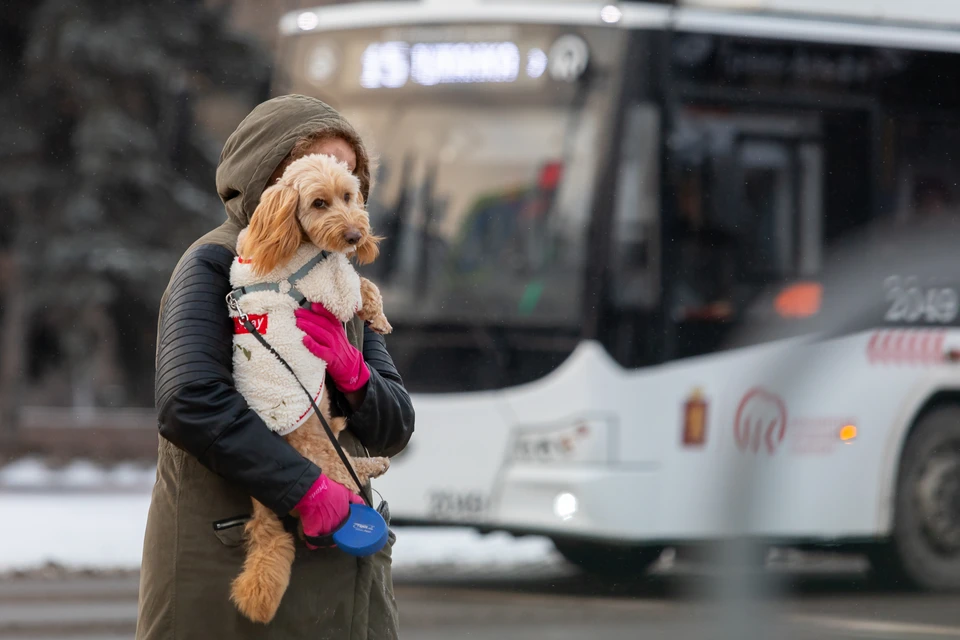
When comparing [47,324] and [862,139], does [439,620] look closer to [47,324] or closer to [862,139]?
[862,139]

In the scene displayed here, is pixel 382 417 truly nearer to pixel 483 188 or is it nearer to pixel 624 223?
pixel 624 223

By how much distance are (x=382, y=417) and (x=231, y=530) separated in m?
0.34

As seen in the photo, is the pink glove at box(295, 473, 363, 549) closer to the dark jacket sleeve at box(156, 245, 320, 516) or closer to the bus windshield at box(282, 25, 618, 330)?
the dark jacket sleeve at box(156, 245, 320, 516)

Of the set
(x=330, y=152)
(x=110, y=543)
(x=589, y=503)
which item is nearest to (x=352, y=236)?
(x=330, y=152)

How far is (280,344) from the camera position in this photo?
2588 mm

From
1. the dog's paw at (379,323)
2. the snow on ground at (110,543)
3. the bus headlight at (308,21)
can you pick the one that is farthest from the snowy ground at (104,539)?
the dog's paw at (379,323)

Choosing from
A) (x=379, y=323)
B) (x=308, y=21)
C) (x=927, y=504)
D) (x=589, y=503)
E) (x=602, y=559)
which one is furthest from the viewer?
(x=602, y=559)

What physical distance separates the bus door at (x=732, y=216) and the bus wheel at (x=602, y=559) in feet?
5.61

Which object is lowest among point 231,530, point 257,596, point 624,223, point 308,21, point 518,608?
point 518,608

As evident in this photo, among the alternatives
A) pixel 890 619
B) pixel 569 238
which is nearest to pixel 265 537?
pixel 890 619

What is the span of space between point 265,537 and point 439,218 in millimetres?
5888

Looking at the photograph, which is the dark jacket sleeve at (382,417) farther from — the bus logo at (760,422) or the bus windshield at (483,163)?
the bus windshield at (483,163)

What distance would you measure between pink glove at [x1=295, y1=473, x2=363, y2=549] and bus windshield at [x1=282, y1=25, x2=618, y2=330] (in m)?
5.53

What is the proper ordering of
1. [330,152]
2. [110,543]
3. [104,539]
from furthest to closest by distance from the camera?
[104,539] → [110,543] → [330,152]
